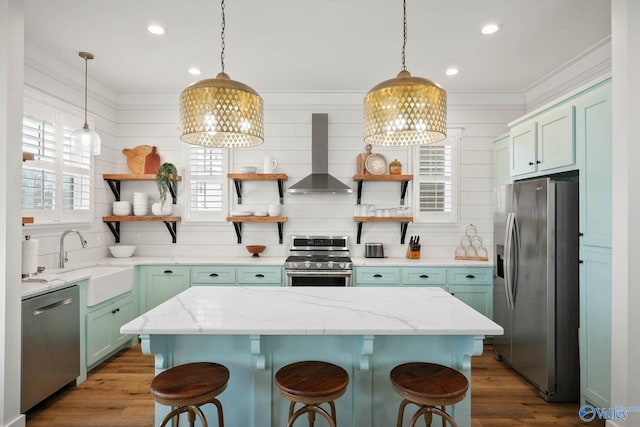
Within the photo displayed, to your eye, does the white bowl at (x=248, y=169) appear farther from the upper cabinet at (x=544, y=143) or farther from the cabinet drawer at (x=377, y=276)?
the upper cabinet at (x=544, y=143)

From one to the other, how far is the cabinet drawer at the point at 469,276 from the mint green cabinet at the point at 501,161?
1015 mm

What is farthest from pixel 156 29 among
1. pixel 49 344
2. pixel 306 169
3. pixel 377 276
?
pixel 377 276

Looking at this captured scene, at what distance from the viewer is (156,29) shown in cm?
284

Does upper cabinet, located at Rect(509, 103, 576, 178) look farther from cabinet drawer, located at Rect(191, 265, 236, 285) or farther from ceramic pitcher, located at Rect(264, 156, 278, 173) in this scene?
cabinet drawer, located at Rect(191, 265, 236, 285)

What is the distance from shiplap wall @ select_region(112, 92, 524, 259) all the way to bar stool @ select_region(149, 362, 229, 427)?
2589mm

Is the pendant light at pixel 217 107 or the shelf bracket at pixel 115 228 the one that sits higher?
the pendant light at pixel 217 107

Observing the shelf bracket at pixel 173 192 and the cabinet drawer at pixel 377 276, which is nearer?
the cabinet drawer at pixel 377 276

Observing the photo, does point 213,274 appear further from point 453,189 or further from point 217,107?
point 453,189

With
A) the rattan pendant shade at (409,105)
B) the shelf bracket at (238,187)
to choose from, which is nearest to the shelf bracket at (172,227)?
the shelf bracket at (238,187)

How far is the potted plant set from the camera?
401cm

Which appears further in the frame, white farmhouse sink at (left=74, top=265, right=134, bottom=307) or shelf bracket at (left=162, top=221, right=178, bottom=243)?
shelf bracket at (left=162, top=221, right=178, bottom=243)

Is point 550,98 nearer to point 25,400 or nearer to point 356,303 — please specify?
point 356,303

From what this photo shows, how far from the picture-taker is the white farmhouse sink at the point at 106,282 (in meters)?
2.97

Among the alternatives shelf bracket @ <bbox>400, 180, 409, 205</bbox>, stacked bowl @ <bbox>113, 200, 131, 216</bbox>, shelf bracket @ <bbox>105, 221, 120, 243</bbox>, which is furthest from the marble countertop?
shelf bracket @ <bbox>105, 221, 120, 243</bbox>
